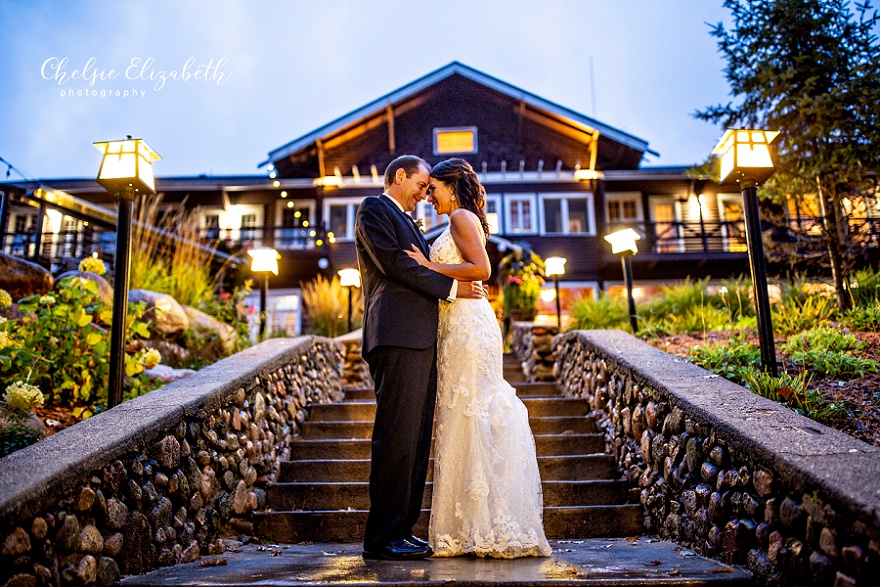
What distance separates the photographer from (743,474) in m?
2.77

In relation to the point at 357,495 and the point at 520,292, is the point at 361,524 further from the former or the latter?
the point at 520,292

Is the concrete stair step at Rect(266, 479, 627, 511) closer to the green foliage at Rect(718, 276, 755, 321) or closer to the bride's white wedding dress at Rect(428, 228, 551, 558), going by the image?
the bride's white wedding dress at Rect(428, 228, 551, 558)

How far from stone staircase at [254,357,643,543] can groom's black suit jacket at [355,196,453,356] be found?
53.1 inches

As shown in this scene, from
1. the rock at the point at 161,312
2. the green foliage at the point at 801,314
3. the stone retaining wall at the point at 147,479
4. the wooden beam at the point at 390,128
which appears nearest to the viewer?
the stone retaining wall at the point at 147,479

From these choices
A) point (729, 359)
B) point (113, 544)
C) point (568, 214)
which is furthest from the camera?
point (568, 214)

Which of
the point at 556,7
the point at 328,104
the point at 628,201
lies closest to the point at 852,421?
the point at 628,201

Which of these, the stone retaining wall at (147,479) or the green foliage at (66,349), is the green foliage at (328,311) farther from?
the green foliage at (66,349)

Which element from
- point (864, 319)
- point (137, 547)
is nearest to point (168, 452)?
point (137, 547)

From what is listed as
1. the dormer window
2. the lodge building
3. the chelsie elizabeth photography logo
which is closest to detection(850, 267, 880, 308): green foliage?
the chelsie elizabeth photography logo

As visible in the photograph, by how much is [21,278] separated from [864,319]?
719 centimetres

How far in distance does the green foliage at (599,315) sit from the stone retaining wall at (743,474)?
3.33m

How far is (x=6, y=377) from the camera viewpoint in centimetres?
413

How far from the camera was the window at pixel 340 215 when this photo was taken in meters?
18.1

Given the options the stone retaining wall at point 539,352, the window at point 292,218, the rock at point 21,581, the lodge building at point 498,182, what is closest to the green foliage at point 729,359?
the stone retaining wall at point 539,352
